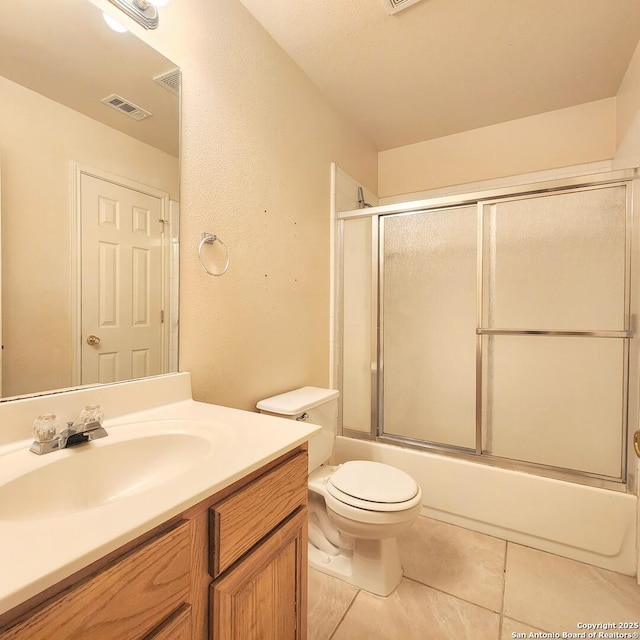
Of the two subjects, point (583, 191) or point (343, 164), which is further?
point (343, 164)

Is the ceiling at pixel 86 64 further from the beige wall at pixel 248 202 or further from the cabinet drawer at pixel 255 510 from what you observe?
the cabinet drawer at pixel 255 510

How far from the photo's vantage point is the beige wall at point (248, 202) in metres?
1.26

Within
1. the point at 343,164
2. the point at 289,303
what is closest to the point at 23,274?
the point at 289,303

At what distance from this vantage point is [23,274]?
0.85 meters

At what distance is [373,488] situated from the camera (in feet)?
4.57

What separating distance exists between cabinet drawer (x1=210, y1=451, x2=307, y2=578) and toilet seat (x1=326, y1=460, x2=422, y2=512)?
46 cm

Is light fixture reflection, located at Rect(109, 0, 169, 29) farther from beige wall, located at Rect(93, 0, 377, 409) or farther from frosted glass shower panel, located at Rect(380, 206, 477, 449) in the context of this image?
frosted glass shower panel, located at Rect(380, 206, 477, 449)

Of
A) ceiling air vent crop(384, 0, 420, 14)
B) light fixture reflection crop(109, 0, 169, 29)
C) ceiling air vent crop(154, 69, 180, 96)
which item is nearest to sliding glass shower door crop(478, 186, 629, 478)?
ceiling air vent crop(384, 0, 420, 14)

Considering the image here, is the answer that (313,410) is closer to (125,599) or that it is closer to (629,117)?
(125,599)

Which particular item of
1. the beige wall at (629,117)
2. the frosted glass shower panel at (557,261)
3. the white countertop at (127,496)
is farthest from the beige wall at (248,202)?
the beige wall at (629,117)

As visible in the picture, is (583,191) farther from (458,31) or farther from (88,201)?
(88,201)

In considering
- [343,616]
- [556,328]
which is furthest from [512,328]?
[343,616]

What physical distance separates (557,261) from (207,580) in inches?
77.8

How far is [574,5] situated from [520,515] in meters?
2.22
